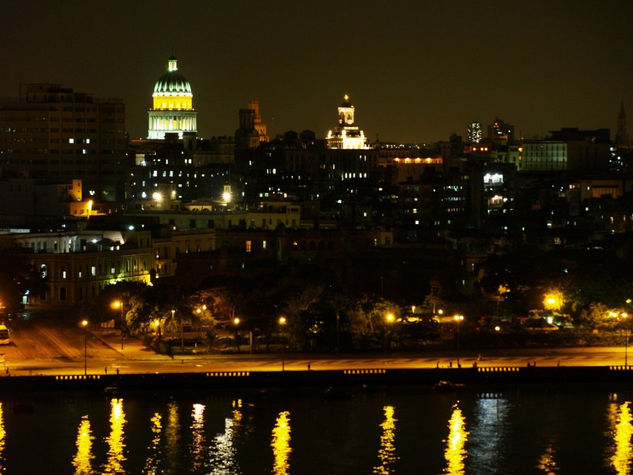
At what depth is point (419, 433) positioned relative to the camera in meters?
46.3

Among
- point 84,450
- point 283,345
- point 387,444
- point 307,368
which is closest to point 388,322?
point 283,345

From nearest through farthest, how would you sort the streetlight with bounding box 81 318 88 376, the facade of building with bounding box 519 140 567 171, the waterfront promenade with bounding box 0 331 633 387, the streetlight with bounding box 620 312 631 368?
the waterfront promenade with bounding box 0 331 633 387, the streetlight with bounding box 81 318 88 376, the streetlight with bounding box 620 312 631 368, the facade of building with bounding box 519 140 567 171

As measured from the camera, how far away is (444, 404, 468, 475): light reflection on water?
4303 cm

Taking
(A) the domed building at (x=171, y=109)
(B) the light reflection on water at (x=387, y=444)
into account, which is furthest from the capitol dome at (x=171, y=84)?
(B) the light reflection on water at (x=387, y=444)

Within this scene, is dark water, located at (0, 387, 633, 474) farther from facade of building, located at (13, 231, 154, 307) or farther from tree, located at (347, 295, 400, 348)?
facade of building, located at (13, 231, 154, 307)

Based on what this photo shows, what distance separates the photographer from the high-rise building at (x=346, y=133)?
15988cm

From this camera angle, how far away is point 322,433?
4653 centimetres

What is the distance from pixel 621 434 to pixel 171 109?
118m

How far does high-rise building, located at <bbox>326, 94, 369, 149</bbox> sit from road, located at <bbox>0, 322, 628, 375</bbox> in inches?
3953

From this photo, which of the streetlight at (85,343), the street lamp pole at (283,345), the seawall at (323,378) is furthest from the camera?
the street lamp pole at (283,345)

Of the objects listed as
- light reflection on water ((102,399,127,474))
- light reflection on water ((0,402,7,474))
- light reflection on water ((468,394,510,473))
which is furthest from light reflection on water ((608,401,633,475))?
light reflection on water ((0,402,7,474))

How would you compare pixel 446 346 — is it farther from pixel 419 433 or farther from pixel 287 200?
pixel 287 200

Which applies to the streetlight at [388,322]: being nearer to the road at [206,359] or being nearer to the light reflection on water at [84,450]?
the road at [206,359]

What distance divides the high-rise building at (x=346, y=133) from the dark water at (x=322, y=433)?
107 m
